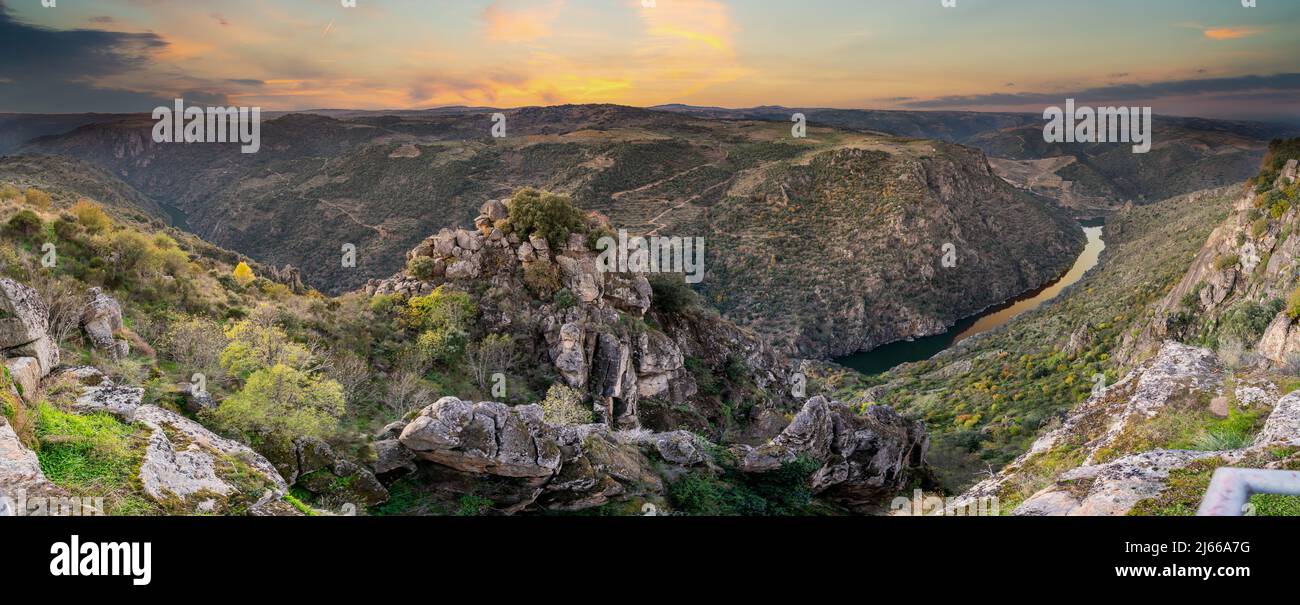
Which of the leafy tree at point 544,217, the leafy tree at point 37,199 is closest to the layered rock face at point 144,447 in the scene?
the leafy tree at point 544,217

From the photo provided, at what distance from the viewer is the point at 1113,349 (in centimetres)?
3769

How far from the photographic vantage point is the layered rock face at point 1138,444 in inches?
281

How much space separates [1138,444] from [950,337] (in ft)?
264

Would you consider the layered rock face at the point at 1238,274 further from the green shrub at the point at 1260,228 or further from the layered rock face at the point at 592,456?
the layered rock face at the point at 592,456

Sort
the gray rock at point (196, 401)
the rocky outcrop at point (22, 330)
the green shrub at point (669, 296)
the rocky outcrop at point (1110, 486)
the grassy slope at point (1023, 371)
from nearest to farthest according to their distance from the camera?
the rocky outcrop at point (1110, 486)
the rocky outcrop at point (22, 330)
the gray rock at point (196, 401)
the grassy slope at point (1023, 371)
the green shrub at point (669, 296)

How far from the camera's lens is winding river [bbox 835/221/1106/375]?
253ft

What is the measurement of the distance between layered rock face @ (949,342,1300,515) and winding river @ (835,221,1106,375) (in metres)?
64.6

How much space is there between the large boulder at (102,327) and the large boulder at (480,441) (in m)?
8.23

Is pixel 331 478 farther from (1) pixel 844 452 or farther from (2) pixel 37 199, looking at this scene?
(2) pixel 37 199

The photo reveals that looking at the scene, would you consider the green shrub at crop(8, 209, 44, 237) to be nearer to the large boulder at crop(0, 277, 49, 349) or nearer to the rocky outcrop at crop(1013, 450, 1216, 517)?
the large boulder at crop(0, 277, 49, 349)

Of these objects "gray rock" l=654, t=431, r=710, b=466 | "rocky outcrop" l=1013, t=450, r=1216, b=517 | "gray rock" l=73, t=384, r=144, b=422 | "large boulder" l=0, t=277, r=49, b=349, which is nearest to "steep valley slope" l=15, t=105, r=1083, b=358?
"gray rock" l=654, t=431, r=710, b=466

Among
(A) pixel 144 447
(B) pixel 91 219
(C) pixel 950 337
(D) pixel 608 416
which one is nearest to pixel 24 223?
(B) pixel 91 219
